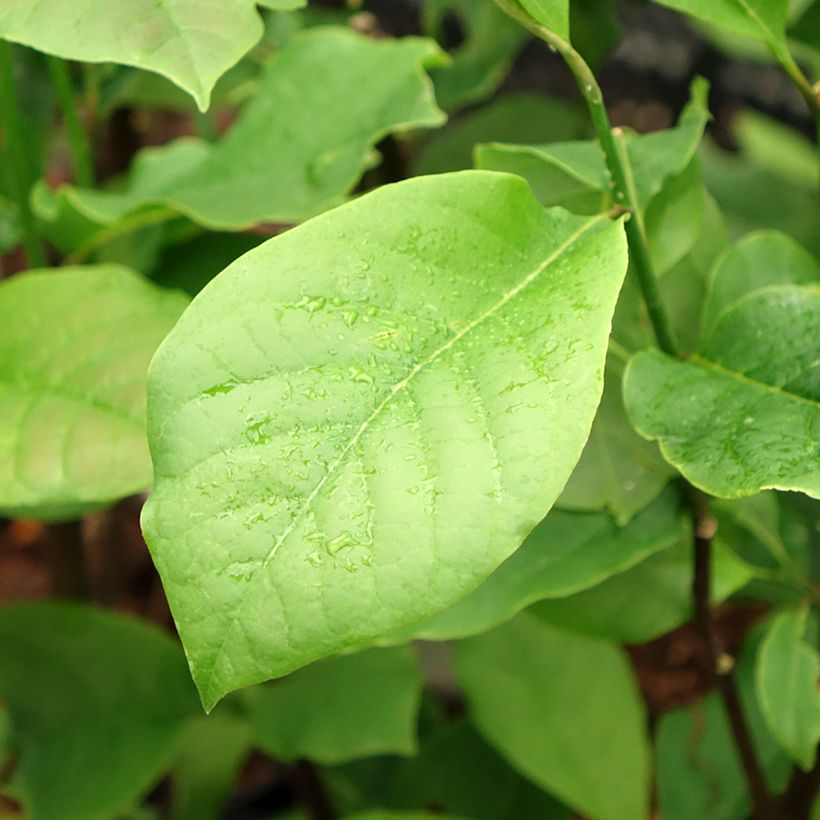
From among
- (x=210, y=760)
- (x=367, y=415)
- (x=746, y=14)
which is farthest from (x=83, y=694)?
(x=746, y=14)

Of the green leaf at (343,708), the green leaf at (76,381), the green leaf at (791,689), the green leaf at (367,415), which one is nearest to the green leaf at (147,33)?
the green leaf at (367,415)

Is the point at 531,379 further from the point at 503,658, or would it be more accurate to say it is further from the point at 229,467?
the point at 503,658

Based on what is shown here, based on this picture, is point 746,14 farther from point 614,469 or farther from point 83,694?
point 83,694

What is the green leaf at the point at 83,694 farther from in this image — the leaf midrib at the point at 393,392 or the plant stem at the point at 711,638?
the leaf midrib at the point at 393,392

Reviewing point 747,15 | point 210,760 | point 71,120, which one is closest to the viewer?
point 747,15

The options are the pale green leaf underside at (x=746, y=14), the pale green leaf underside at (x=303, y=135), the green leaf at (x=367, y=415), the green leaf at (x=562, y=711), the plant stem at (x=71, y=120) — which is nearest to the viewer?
the green leaf at (x=367, y=415)

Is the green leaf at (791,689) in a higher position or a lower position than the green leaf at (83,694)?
higher
